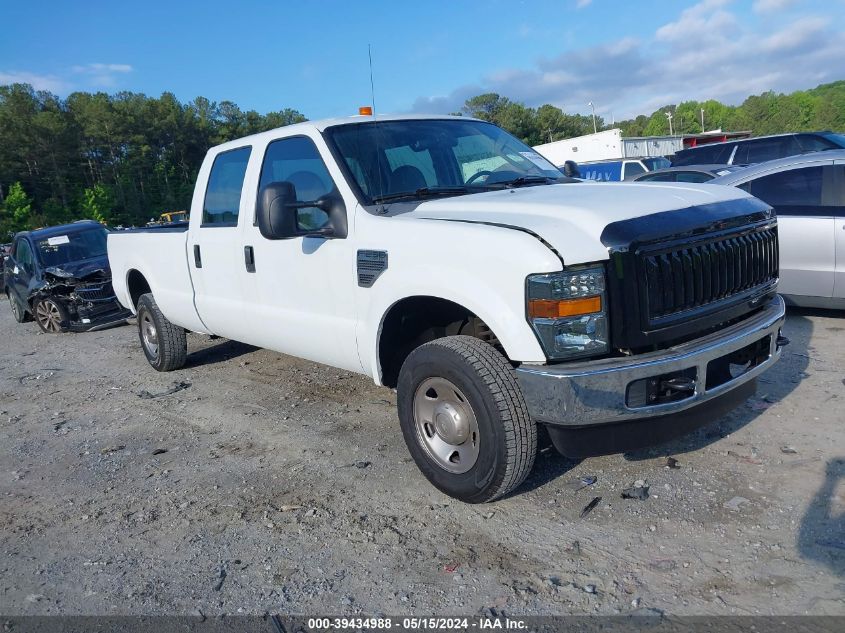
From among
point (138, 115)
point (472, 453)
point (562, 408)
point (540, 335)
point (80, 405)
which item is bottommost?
point (80, 405)

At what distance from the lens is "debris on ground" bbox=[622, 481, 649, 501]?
3.51 m

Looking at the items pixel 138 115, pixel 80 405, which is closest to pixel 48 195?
pixel 138 115

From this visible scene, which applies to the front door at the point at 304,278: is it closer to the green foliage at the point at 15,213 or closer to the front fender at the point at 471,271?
the front fender at the point at 471,271

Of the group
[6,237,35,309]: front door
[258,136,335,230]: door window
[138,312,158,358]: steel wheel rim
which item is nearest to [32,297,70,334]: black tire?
[6,237,35,309]: front door

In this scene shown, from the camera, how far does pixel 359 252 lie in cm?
388

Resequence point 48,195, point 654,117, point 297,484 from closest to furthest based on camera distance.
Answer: point 297,484 → point 48,195 → point 654,117

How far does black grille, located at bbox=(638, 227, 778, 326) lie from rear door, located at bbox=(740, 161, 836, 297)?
2938 millimetres

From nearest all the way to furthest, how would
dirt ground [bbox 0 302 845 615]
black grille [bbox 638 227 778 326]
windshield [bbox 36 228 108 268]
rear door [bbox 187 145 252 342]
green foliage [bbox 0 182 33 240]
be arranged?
dirt ground [bbox 0 302 845 615]
black grille [bbox 638 227 778 326]
rear door [bbox 187 145 252 342]
windshield [bbox 36 228 108 268]
green foliage [bbox 0 182 33 240]

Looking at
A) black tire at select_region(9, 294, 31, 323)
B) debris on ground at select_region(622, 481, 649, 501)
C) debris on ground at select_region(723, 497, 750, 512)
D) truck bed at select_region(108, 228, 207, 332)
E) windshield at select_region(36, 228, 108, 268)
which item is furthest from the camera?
black tire at select_region(9, 294, 31, 323)

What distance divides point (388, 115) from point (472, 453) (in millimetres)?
2537

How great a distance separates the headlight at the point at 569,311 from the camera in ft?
9.63

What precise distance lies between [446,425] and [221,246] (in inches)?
102

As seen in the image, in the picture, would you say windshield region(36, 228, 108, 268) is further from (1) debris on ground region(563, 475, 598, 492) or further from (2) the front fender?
(1) debris on ground region(563, 475, 598, 492)

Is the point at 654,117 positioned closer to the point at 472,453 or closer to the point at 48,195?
the point at 48,195
